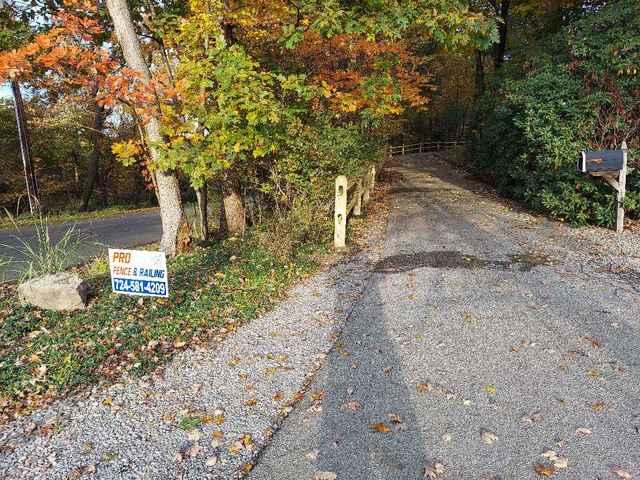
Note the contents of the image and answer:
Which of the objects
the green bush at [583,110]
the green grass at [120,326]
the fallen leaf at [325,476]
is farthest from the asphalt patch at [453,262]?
the fallen leaf at [325,476]

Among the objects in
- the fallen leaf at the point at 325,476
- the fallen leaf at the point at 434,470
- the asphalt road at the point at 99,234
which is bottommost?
the fallen leaf at the point at 325,476

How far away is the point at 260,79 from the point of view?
6668 mm

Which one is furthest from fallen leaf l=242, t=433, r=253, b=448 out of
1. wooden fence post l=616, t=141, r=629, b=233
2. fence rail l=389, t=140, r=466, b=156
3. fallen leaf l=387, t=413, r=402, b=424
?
fence rail l=389, t=140, r=466, b=156

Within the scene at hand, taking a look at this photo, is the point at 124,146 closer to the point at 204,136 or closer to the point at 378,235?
the point at 204,136

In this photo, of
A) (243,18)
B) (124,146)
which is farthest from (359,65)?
(124,146)

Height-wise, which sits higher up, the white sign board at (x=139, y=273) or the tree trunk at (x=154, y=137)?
the tree trunk at (x=154, y=137)

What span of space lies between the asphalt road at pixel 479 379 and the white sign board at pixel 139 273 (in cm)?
198

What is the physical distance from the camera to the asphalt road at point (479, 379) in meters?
2.77

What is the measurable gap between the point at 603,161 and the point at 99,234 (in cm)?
1273

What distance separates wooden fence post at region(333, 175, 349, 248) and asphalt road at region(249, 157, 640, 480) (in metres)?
1.47

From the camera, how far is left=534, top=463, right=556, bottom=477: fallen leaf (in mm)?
2619

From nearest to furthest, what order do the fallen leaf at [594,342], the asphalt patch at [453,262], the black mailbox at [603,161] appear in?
the fallen leaf at [594,342], the asphalt patch at [453,262], the black mailbox at [603,161]

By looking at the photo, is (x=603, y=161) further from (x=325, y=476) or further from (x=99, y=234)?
(x=99, y=234)

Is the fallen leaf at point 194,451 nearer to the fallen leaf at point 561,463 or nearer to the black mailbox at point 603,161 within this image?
the fallen leaf at point 561,463
